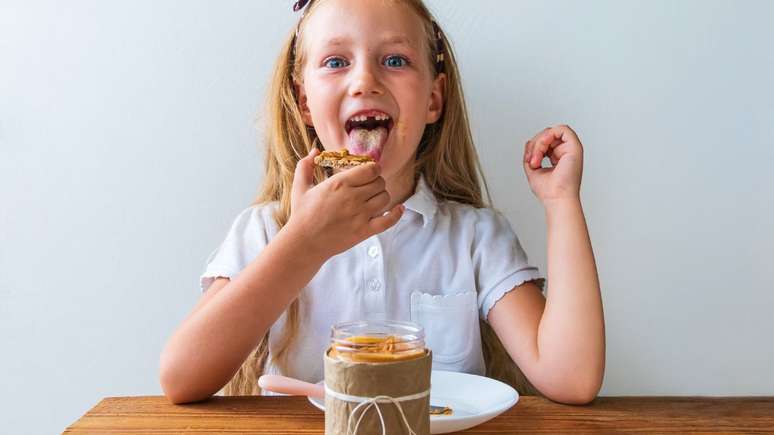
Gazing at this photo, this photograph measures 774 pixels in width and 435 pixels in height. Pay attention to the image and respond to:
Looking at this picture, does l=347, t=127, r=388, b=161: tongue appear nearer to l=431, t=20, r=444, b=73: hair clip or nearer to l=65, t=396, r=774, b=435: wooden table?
l=431, t=20, r=444, b=73: hair clip

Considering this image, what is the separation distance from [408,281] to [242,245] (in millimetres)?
289

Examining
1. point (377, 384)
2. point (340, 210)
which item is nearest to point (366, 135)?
point (340, 210)

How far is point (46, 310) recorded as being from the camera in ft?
4.72

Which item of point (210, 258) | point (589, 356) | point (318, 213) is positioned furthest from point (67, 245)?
point (589, 356)

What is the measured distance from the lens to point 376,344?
0.68 m

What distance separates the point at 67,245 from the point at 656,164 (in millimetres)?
1165

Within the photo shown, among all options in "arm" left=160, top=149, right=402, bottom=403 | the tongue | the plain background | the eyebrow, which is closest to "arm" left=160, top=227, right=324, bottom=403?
"arm" left=160, top=149, right=402, bottom=403

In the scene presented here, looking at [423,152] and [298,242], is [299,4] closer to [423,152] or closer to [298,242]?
[423,152]

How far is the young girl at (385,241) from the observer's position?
38.8 inches

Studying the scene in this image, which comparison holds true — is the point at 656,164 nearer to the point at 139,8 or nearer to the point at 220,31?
the point at 220,31

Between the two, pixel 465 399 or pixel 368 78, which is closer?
pixel 465 399

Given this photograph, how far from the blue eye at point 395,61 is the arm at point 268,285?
0.26m

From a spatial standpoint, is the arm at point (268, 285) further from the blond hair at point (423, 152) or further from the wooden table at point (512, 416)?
the blond hair at point (423, 152)

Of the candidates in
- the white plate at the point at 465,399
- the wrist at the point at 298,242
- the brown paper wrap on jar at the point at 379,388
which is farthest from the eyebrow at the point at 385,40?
the brown paper wrap on jar at the point at 379,388
